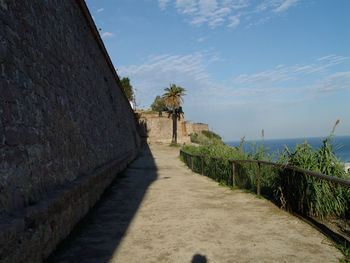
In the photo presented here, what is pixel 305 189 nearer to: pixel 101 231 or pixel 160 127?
pixel 101 231

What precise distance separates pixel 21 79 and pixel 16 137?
825 millimetres

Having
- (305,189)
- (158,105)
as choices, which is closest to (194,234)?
(305,189)

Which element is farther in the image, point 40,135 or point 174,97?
point 174,97

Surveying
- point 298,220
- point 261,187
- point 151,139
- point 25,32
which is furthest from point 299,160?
point 151,139

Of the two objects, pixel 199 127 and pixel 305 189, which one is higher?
pixel 199 127

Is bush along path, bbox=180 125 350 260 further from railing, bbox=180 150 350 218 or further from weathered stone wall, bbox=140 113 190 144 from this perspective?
weathered stone wall, bbox=140 113 190 144

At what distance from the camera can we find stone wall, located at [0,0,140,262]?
2811 mm

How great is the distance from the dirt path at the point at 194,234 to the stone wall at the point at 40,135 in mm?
431

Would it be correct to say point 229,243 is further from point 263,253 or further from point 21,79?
point 21,79

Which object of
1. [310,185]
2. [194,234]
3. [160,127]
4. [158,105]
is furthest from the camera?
[158,105]

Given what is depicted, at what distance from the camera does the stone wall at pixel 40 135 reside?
2811mm

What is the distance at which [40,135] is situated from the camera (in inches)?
149

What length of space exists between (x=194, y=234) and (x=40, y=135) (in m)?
2.74

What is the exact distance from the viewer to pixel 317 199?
4422 mm
